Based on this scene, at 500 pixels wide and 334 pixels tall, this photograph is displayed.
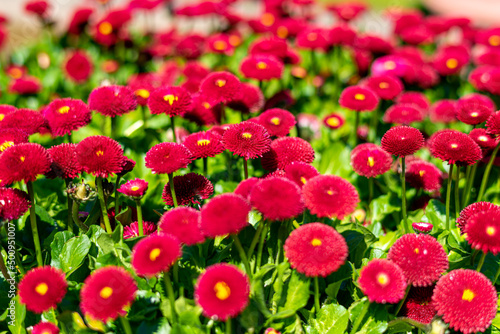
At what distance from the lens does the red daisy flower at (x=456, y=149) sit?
224 centimetres

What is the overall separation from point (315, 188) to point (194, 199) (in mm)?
662

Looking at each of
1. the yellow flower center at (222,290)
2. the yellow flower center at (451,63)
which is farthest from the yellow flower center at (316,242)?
the yellow flower center at (451,63)

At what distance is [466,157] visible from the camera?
2.25 metres

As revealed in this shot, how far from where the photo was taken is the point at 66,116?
246 cm

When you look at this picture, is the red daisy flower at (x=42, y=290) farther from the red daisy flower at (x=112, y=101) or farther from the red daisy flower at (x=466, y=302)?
the red daisy flower at (x=466, y=302)

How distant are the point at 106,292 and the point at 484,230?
144 cm

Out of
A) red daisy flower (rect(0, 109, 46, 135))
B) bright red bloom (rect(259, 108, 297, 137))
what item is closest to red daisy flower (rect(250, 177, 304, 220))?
bright red bloom (rect(259, 108, 297, 137))

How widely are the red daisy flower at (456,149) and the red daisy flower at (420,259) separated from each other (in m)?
0.47

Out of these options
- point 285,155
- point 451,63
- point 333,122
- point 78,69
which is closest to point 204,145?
point 285,155

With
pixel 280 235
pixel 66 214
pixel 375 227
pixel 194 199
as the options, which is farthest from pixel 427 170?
pixel 66 214

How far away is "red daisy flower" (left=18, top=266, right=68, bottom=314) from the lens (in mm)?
1728

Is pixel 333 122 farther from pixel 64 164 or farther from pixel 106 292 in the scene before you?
pixel 106 292

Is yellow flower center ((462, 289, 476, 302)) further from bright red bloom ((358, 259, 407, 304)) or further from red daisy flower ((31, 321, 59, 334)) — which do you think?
red daisy flower ((31, 321, 59, 334))

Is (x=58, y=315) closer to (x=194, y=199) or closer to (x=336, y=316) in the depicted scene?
(x=194, y=199)
